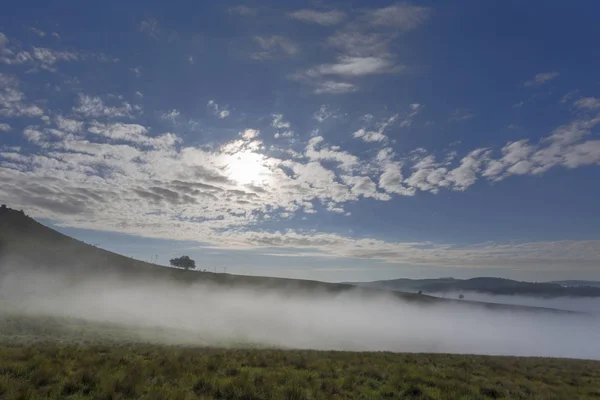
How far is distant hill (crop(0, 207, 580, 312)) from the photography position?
90438 mm

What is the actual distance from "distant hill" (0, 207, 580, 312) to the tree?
50504 mm

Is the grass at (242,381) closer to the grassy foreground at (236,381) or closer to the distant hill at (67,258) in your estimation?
the grassy foreground at (236,381)

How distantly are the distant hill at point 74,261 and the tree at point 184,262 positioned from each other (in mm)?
50504

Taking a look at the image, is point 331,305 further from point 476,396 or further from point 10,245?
point 476,396

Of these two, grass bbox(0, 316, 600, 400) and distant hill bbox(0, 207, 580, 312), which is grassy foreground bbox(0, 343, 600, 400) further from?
distant hill bbox(0, 207, 580, 312)

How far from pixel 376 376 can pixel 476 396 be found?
4433 millimetres

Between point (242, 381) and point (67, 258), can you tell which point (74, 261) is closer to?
point (67, 258)

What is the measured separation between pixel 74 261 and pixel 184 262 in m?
75.3

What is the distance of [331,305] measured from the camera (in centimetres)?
12656

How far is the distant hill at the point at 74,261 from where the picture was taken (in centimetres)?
9044

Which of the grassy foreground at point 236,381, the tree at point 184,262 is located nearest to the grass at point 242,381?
the grassy foreground at point 236,381

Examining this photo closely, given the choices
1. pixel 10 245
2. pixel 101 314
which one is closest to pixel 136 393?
pixel 101 314

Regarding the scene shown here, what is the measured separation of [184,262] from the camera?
172m

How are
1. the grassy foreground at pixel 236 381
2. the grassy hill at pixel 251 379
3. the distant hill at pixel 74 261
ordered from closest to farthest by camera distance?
1. the grassy foreground at pixel 236 381
2. the grassy hill at pixel 251 379
3. the distant hill at pixel 74 261
